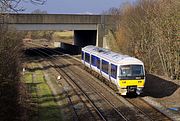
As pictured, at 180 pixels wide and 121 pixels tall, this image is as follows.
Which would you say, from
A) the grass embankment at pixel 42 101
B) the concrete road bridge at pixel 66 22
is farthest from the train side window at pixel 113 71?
the concrete road bridge at pixel 66 22

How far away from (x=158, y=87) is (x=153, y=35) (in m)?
9.62

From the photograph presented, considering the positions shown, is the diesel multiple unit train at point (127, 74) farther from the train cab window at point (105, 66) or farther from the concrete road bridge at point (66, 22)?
the concrete road bridge at point (66, 22)

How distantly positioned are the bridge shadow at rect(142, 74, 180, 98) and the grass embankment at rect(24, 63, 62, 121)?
6.83m

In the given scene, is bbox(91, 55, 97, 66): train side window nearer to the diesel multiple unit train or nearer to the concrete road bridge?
the diesel multiple unit train

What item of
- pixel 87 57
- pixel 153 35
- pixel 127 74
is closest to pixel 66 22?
pixel 87 57

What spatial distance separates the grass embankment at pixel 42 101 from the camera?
20.2m

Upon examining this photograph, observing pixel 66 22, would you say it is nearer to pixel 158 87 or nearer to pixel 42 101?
pixel 158 87

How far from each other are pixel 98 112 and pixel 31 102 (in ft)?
17.2

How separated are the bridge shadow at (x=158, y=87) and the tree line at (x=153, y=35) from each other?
2725mm

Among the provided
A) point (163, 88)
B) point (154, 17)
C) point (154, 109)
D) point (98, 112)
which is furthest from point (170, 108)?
point (154, 17)

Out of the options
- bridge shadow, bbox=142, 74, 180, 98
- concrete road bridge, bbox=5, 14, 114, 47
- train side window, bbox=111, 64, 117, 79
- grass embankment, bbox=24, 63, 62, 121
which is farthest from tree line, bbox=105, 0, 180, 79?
concrete road bridge, bbox=5, 14, 114, 47

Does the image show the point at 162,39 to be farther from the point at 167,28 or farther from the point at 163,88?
the point at 163,88

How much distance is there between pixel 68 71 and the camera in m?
41.3

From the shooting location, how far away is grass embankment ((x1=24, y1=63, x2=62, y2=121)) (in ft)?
66.1
